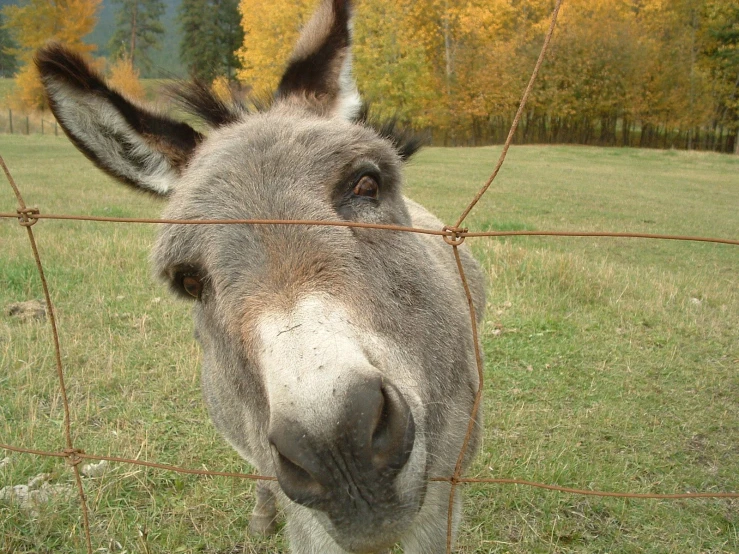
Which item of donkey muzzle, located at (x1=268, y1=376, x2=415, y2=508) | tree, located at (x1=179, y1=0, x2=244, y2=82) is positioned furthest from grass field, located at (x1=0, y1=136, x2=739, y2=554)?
tree, located at (x1=179, y1=0, x2=244, y2=82)

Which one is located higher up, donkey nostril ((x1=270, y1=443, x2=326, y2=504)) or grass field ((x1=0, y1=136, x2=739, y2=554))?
donkey nostril ((x1=270, y1=443, x2=326, y2=504))

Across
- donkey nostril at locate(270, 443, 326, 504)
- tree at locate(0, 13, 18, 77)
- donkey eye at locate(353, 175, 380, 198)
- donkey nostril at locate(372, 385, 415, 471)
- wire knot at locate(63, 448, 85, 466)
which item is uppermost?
tree at locate(0, 13, 18, 77)

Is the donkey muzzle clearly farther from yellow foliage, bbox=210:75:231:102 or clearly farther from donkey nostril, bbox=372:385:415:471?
yellow foliage, bbox=210:75:231:102

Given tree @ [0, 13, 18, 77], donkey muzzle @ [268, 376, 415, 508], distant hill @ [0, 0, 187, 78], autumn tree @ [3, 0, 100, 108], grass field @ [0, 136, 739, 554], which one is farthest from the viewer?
tree @ [0, 13, 18, 77]

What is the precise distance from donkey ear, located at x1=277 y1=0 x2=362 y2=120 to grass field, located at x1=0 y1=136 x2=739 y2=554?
1106mm

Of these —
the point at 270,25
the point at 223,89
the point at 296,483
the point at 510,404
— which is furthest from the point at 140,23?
the point at 296,483

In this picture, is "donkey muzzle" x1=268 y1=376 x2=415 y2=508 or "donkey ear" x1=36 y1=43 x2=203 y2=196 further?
"donkey ear" x1=36 y1=43 x2=203 y2=196

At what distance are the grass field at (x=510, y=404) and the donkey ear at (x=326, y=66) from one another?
1106 millimetres

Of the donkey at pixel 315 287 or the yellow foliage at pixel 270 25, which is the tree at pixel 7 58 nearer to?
the yellow foliage at pixel 270 25

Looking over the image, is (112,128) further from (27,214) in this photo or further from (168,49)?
(168,49)

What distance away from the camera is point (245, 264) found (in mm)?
1834

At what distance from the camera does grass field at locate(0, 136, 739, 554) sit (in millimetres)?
3139

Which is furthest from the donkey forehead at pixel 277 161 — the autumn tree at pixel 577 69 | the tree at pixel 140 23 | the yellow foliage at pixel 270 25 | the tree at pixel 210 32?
the tree at pixel 140 23

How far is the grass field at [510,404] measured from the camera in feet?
10.3
